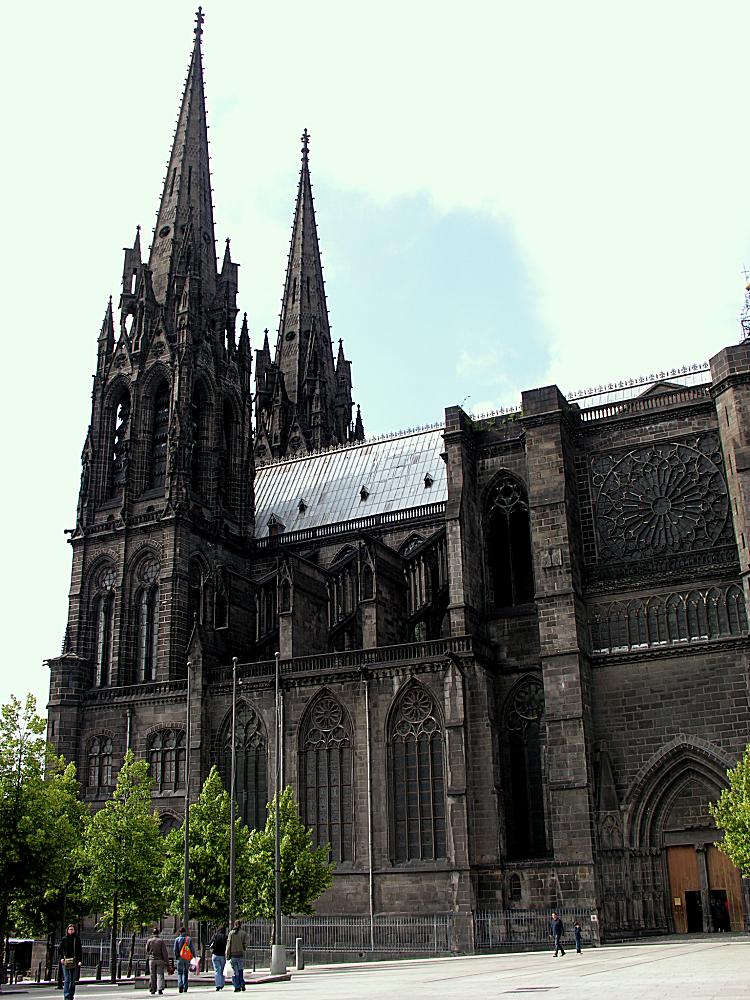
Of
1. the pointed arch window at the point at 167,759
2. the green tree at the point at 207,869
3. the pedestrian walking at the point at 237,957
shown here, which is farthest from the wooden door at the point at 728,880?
the pointed arch window at the point at 167,759

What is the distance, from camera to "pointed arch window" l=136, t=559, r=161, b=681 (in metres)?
50.0

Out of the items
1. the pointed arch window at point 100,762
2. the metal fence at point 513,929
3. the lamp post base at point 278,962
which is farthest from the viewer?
the pointed arch window at point 100,762

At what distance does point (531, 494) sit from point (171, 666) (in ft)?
59.7

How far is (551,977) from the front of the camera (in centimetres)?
2258

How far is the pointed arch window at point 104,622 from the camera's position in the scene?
5075 cm

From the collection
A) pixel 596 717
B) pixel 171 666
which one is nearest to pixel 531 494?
pixel 596 717

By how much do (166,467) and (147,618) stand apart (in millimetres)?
7329

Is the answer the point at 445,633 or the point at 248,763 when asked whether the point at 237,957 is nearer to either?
the point at 248,763

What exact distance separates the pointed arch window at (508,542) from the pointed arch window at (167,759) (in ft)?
49.7

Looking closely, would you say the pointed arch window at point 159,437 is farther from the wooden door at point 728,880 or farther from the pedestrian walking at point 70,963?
the pedestrian walking at point 70,963

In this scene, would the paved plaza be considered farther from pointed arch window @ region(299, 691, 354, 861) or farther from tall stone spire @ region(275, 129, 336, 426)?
tall stone spire @ region(275, 129, 336, 426)

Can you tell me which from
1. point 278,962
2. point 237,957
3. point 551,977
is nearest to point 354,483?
point 278,962

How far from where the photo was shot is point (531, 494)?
41.3 meters

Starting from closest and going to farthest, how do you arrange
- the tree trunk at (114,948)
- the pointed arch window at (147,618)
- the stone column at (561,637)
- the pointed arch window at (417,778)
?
the tree trunk at (114,948)
the stone column at (561,637)
the pointed arch window at (417,778)
the pointed arch window at (147,618)
